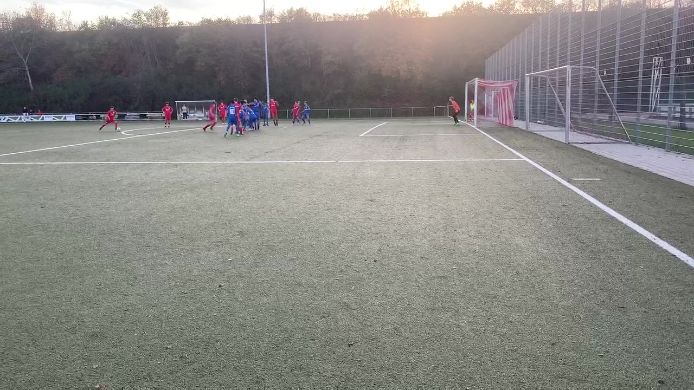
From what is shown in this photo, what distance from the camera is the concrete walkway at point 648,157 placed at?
1089 cm

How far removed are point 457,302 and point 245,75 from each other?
74.0m

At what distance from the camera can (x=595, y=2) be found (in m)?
21.0

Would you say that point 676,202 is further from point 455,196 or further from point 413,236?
point 413,236

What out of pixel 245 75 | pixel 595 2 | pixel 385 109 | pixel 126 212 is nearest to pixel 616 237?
pixel 126 212

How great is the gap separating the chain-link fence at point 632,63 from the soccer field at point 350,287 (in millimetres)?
5938

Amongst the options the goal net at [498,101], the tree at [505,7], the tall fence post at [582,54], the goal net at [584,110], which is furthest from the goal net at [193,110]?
the tree at [505,7]

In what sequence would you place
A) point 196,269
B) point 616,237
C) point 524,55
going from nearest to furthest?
point 196,269 < point 616,237 < point 524,55

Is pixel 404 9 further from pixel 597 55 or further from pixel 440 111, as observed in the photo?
pixel 597 55

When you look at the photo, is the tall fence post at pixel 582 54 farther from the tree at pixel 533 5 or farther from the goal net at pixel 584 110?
the tree at pixel 533 5

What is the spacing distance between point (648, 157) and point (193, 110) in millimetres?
47376

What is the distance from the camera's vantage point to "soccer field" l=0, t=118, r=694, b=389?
3.25 m

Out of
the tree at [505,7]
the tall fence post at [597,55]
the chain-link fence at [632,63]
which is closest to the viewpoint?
the chain-link fence at [632,63]

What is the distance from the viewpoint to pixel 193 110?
179 feet

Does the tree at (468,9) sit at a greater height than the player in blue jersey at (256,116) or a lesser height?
greater
